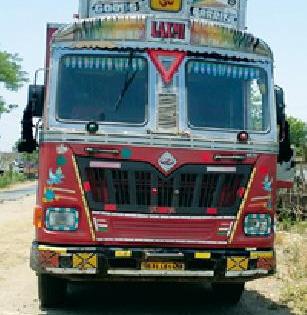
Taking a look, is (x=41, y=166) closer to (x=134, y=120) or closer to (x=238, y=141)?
(x=134, y=120)

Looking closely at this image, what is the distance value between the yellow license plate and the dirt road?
1109 millimetres

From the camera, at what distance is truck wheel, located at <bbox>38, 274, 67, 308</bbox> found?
725cm

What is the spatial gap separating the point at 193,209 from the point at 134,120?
43.3 inches

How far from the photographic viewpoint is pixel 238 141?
6719 millimetres

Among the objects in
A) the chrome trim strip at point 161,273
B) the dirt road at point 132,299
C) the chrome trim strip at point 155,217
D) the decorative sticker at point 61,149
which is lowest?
the dirt road at point 132,299

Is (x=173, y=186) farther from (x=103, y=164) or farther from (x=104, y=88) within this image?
(x=104, y=88)

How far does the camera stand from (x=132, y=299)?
8.17 metres

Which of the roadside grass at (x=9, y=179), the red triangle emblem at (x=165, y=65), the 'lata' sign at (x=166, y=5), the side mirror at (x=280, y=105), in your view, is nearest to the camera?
the red triangle emblem at (x=165, y=65)

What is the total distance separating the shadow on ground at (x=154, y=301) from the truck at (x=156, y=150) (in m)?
1.06

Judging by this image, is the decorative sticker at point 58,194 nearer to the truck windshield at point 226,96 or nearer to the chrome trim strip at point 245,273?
the truck windshield at point 226,96

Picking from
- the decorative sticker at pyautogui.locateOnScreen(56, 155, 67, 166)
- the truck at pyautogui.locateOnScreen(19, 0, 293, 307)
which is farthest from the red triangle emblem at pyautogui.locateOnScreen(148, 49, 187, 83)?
the decorative sticker at pyautogui.locateOnScreen(56, 155, 67, 166)

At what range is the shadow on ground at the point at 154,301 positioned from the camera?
7555 millimetres

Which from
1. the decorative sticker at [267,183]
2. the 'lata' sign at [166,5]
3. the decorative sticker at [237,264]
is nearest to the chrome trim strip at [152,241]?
the decorative sticker at [237,264]

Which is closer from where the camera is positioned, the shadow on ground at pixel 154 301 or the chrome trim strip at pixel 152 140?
the chrome trim strip at pixel 152 140
